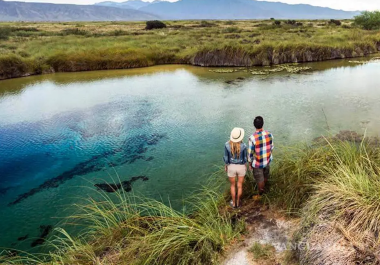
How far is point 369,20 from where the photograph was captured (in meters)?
44.0

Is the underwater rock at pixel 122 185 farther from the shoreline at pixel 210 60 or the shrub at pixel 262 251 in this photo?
the shoreline at pixel 210 60

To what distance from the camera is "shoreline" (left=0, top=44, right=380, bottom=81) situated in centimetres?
2248

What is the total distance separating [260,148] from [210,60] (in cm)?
1982

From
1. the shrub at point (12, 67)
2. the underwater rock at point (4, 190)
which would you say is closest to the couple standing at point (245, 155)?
the underwater rock at point (4, 190)

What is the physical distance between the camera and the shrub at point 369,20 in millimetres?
43094

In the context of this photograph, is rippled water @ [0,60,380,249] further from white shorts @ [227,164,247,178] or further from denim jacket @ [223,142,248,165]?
denim jacket @ [223,142,248,165]

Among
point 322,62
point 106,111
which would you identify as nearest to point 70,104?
point 106,111

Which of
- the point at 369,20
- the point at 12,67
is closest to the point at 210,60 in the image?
the point at 12,67

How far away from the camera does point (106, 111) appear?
13578mm

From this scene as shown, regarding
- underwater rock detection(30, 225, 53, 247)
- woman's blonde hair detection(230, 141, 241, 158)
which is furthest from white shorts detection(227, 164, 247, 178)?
underwater rock detection(30, 225, 53, 247)

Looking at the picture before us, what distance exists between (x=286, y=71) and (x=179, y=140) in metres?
13.6

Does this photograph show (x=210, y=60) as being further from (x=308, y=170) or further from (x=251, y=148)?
(x=308, y=170)

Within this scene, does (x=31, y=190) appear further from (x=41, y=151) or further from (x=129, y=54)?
(x=129, y=54)

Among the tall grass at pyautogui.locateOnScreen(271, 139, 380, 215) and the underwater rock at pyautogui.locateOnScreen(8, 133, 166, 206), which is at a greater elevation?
the tall grass at pyautogui.locateOnScreen(271, 139, 380, 215)
